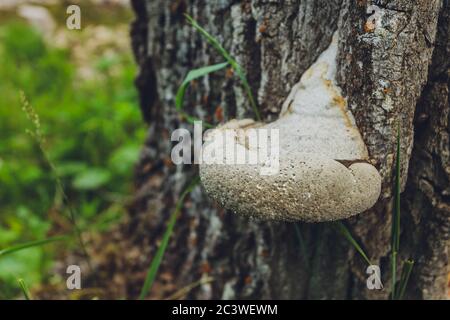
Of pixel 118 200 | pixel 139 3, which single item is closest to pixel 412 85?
pixel 139 3

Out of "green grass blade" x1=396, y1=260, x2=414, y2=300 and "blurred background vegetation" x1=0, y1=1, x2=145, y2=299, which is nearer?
"green grass blade" x1=396, y1=260, x2=414, y2=300

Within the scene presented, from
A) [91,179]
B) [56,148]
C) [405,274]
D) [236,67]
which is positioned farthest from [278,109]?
Answer: [56,148]

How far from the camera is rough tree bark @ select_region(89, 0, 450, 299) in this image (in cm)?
137

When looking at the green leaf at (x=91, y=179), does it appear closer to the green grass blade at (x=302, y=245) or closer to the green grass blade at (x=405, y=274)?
the green grass blade at (x=302, y=245)

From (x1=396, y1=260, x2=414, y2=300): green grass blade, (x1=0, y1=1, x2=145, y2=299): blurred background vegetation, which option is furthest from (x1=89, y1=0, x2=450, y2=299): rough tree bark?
(x1=0, y1=1, x2=145, y2=299): blurred background vegetation

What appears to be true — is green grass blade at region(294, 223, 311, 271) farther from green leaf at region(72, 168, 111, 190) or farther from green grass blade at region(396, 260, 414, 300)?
green leaf at region(72, 168, 111, 190)

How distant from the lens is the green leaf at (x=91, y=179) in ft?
9.11

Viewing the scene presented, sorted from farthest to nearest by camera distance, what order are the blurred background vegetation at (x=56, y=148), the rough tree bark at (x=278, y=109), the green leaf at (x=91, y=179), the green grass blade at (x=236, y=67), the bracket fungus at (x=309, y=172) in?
the green leaf at (x=91, y=179), the blurred background vegetation at (x=56, y=148), the green grass blade at (x=236, y=67), the rough tree bark at (x=278, y=109), the bracket fungus at (x=309, y=172)

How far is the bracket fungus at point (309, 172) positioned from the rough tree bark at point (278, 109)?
8cm

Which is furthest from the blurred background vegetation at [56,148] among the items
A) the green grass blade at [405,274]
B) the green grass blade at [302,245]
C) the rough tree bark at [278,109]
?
the green grass blade at [405,274]

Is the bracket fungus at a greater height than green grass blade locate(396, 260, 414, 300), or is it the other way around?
the bracket fungus

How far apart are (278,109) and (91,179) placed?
5.23 feet

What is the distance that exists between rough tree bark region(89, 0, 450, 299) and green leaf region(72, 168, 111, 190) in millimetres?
590

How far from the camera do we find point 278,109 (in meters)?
1.62
